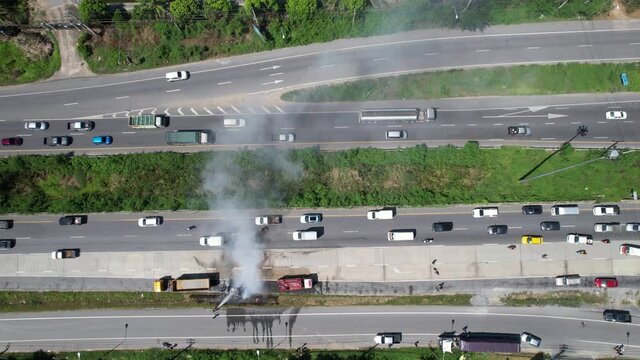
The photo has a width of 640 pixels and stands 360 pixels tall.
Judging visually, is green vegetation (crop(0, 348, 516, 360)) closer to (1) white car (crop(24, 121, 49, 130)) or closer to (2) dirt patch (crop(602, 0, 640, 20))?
(1) white car (crop(24, 121, 49, 130))

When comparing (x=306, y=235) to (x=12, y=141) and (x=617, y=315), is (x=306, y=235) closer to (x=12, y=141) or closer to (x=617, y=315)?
(x=617, y=315)

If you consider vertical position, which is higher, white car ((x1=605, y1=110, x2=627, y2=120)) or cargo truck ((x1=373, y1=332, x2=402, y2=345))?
white car ((x1=605, y1=110, x2=627, y2=120))

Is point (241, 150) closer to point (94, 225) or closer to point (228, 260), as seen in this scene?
point (228, 260)

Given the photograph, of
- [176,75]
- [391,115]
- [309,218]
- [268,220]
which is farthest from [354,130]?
[176,75]

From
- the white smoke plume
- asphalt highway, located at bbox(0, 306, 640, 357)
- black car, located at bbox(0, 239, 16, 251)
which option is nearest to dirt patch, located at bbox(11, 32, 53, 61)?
black car, located at bbox(0, 239, 16, 251)

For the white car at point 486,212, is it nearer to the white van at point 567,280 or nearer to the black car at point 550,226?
the black car at point 550,226

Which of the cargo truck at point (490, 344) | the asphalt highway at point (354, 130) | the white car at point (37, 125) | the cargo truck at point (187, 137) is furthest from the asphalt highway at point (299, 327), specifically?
the white car at point (37, 125)
